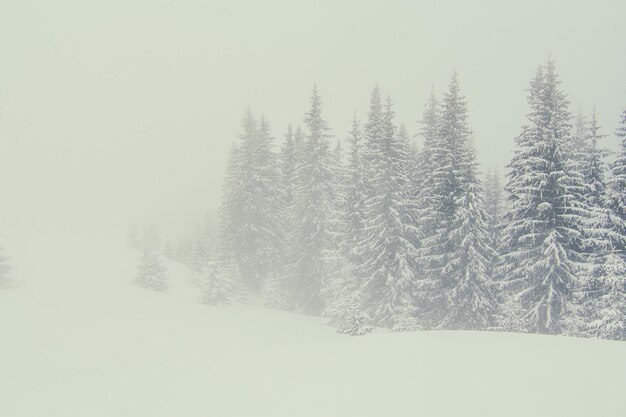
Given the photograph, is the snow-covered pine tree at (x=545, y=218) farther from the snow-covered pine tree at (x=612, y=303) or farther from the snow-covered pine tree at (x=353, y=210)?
the snow-covered pine tree at (x=353, y=210)

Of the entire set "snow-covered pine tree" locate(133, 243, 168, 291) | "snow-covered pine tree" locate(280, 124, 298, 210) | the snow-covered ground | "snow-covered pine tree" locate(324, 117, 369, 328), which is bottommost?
the snow-covered ground

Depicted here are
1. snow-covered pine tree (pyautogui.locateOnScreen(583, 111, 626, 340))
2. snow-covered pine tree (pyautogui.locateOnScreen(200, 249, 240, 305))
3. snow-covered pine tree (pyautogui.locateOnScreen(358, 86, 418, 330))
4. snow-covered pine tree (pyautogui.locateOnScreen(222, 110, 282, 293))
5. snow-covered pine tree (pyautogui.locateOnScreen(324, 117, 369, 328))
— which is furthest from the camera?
snow-covered pine tree (pyautogui.locateOnScreen(222, 110, 282, 293))

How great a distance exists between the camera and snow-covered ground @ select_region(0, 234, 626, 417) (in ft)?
20.0

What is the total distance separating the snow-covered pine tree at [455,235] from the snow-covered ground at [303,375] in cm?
1077

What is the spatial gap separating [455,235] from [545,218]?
436cm

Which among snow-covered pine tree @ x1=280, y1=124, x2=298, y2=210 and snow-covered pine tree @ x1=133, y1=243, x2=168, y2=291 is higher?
snow-covered pine tree @ x1=280, y1=124, x2=298, y2=210

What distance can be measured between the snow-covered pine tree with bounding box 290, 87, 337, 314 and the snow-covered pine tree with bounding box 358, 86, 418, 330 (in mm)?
7047

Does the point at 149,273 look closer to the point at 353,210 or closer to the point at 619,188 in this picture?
the point at 353,210

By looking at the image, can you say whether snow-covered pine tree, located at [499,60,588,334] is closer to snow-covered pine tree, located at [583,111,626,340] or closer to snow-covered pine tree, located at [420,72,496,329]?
snow-covered pine tree, located at [583,111,626,340]

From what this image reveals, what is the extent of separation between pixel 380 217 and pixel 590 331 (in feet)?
37.3

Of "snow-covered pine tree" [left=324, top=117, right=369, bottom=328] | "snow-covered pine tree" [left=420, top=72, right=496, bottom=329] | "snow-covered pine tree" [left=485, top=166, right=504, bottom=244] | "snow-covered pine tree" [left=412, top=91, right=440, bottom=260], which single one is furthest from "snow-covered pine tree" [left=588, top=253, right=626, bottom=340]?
"snow-covered pine tree" [left=485, top=166, right=504, bottom=244]

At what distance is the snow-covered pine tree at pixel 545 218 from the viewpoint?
1775 centimetres

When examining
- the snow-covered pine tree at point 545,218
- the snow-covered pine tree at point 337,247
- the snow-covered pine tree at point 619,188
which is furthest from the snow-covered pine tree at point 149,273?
the snow-covered pine tree at point 619,188

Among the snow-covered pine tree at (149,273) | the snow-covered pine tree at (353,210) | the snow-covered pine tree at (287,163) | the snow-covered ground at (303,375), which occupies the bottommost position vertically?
the snow-covered ground at (303,375)
